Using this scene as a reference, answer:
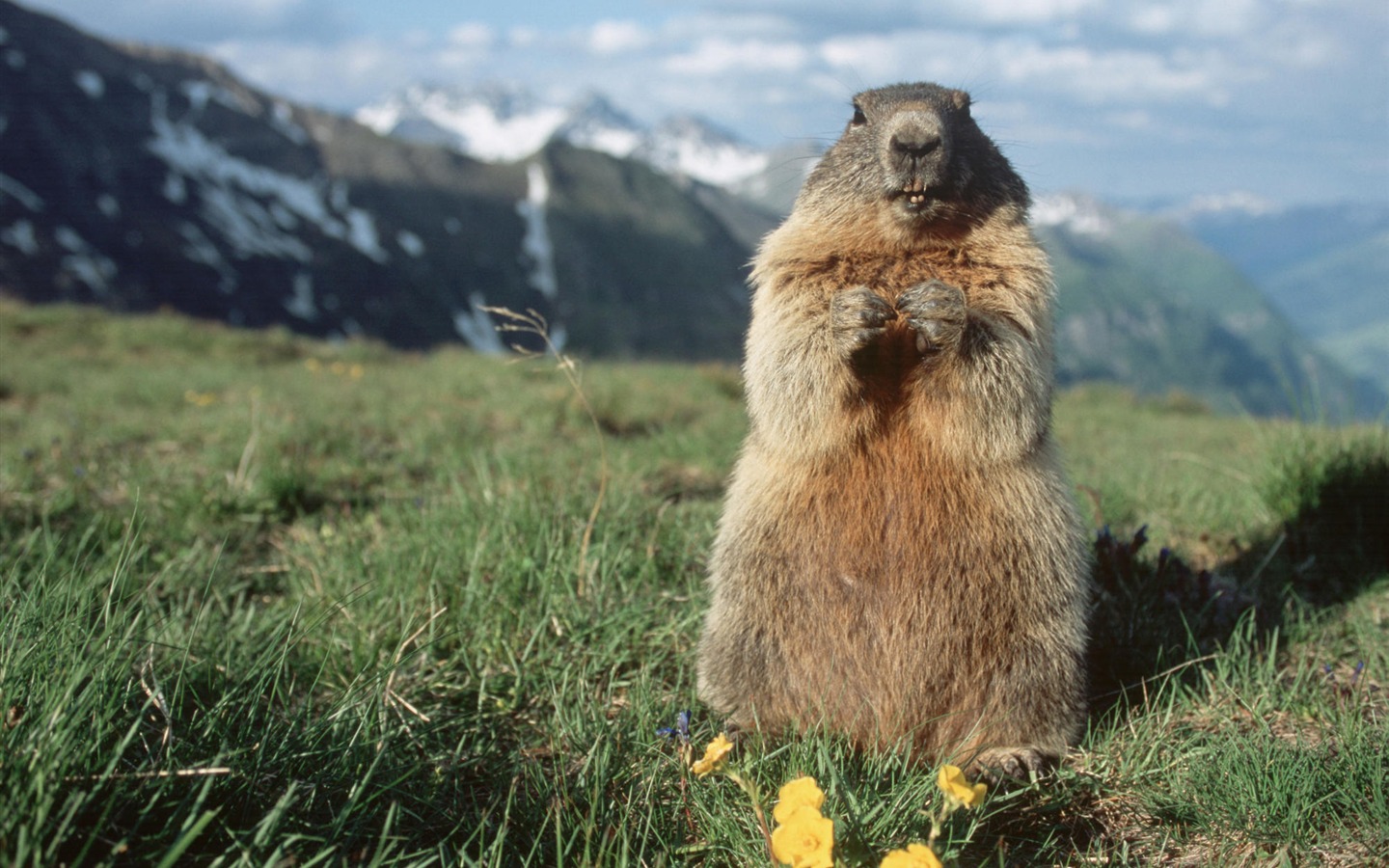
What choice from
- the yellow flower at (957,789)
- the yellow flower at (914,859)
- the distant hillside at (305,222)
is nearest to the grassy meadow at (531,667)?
the yellow flower at (957,789)

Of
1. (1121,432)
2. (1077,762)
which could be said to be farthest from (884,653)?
(1121,432)

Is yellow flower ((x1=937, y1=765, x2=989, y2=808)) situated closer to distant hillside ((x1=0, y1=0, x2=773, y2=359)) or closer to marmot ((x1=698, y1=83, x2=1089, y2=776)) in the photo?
marmot ((x1=698, y1=83, x2=1089, y2=776))

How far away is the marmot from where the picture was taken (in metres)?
2.76

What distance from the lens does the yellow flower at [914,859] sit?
5.33 feet

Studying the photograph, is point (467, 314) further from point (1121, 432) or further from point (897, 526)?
point (897, 526)

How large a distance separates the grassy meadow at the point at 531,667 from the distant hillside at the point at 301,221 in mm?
48674

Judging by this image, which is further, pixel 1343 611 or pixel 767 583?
pixel 1343 611

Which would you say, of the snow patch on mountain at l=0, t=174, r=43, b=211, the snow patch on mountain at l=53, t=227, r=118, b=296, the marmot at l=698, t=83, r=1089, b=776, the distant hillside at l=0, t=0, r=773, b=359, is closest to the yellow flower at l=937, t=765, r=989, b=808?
the marmot at l=698, t=83, r=1089, b=776

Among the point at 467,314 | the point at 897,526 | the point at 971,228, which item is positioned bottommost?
the point at 467,314

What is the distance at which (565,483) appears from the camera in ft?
14.8

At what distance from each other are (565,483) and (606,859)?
2528 mm

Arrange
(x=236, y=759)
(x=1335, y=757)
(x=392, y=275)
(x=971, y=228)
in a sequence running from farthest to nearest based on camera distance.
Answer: (x=392, y=275)
(x=971, y=228)
(x=1335, y=757)
(x=236, y=759)

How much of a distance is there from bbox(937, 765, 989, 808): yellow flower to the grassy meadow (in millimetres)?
218

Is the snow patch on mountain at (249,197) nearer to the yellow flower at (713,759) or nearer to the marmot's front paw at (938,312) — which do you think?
the marmot's front paw at (938,312)
